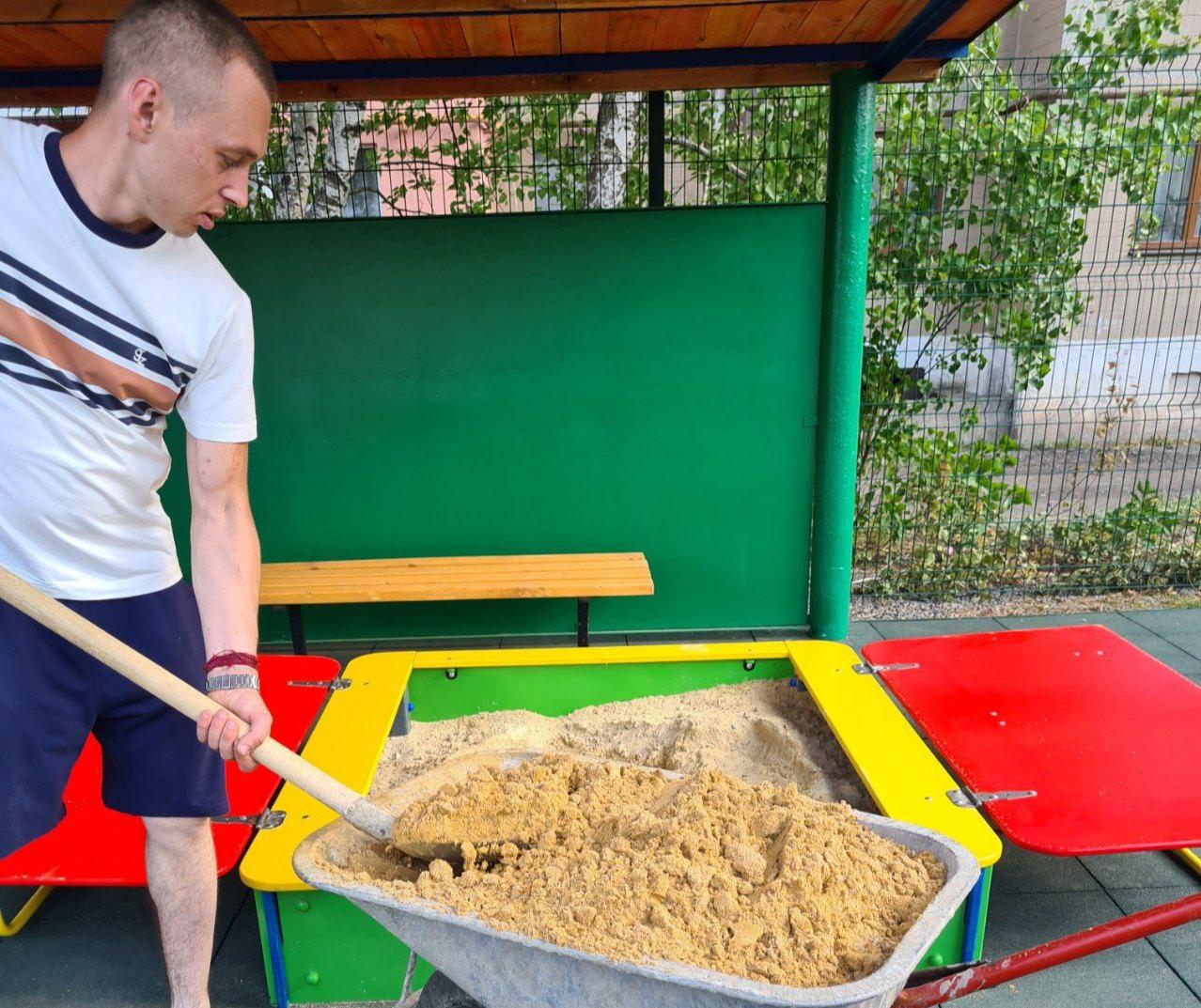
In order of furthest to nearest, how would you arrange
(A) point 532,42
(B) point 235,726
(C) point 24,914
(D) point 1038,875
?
1. (A) point 532,42
2. (D) point 1038,875
3. (C) point 24,914
4. (B) point 235,726

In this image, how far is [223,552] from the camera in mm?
1878

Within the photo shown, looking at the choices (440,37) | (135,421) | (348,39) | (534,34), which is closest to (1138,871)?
(135,421)

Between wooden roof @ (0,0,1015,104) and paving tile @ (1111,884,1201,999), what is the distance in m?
2.98

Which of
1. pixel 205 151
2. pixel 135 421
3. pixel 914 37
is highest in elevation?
pixel 914 37

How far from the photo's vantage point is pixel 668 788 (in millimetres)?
1798

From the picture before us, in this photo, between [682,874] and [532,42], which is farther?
[532,42]

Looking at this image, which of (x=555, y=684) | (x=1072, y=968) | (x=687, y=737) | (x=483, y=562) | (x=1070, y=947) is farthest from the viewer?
(x=483, y=562)

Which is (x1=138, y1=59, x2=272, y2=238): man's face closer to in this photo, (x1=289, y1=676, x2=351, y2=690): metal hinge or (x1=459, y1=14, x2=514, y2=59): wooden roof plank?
(x1=289, y1=676, x2=351, y2=690): metal hinge

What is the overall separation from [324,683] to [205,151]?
1.99 metres

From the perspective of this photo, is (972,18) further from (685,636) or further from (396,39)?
(685,636)

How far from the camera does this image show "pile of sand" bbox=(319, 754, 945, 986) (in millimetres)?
1346

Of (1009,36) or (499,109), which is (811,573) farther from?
(1009,36)

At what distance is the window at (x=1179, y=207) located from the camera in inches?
225

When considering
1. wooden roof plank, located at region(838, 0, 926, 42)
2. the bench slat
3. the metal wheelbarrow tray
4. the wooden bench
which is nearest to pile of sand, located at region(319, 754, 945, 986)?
the metal wheelbarrow tray
